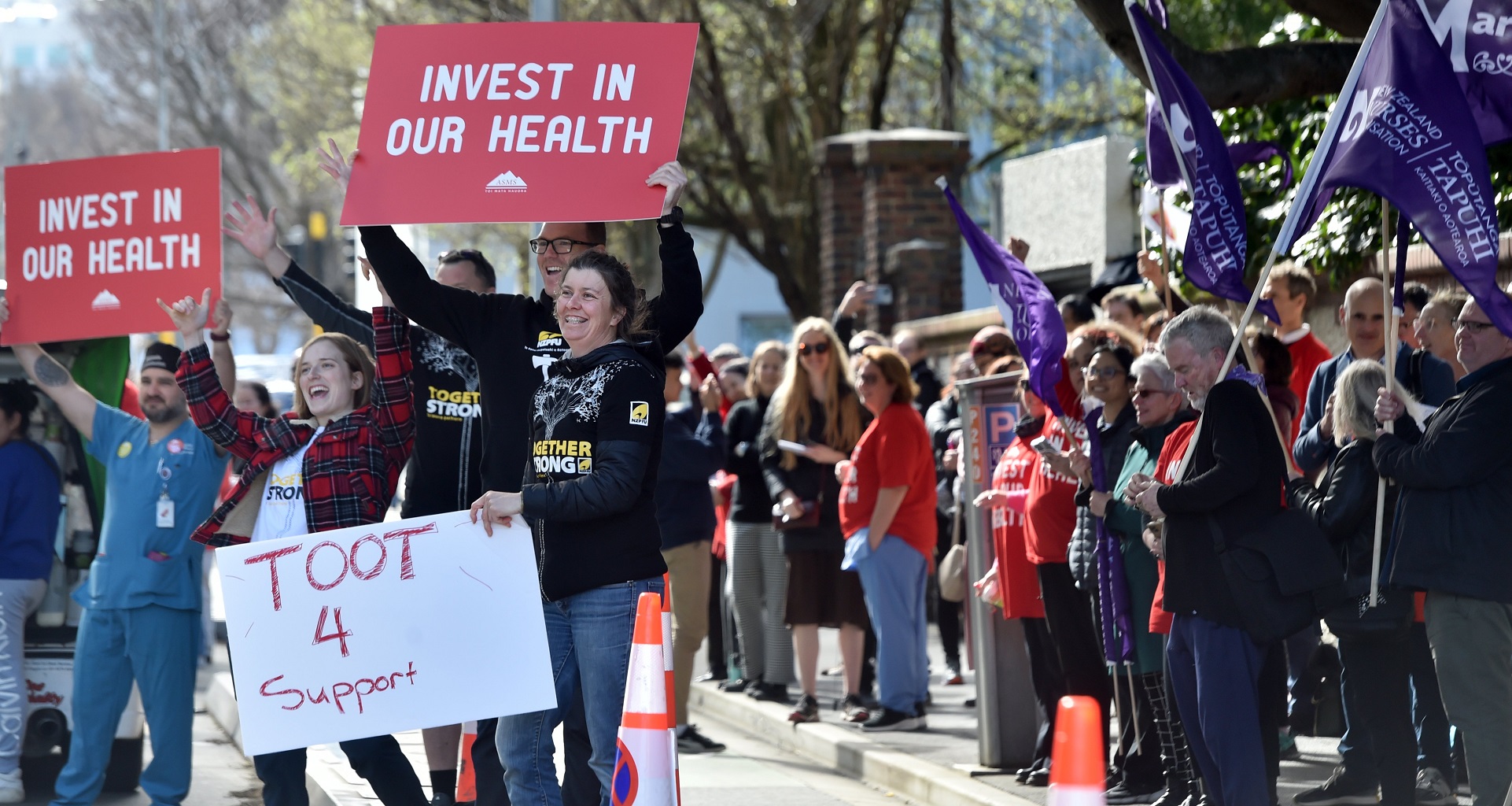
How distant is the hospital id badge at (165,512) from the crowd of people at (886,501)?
0.03ft

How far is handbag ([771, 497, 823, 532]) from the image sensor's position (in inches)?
386

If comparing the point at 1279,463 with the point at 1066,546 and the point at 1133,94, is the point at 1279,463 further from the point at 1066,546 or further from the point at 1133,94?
the point at 1133,94

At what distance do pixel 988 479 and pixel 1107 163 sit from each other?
691cm

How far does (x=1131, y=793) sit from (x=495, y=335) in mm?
3433

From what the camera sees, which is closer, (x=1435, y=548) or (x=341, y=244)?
(x=1435, y=548)

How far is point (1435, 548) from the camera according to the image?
18.7ft

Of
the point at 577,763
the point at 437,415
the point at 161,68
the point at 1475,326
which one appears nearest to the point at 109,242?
the point at 437,415

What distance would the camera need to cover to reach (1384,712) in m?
6.68

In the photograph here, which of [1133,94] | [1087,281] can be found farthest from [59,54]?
[1087,281]

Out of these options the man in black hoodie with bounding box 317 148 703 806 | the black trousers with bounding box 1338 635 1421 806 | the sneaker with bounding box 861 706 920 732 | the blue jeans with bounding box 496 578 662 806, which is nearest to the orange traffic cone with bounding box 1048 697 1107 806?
the blue jeans with bounding box 496 578 662 806

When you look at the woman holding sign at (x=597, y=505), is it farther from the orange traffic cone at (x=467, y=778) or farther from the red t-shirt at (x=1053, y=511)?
the red t-shirt at (x=1053, y=511)

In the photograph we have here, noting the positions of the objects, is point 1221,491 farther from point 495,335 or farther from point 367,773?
point 367,773

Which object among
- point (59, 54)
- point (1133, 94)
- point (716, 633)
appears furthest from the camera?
point (59, 54)

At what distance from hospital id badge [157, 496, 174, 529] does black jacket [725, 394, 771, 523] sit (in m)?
3.98
